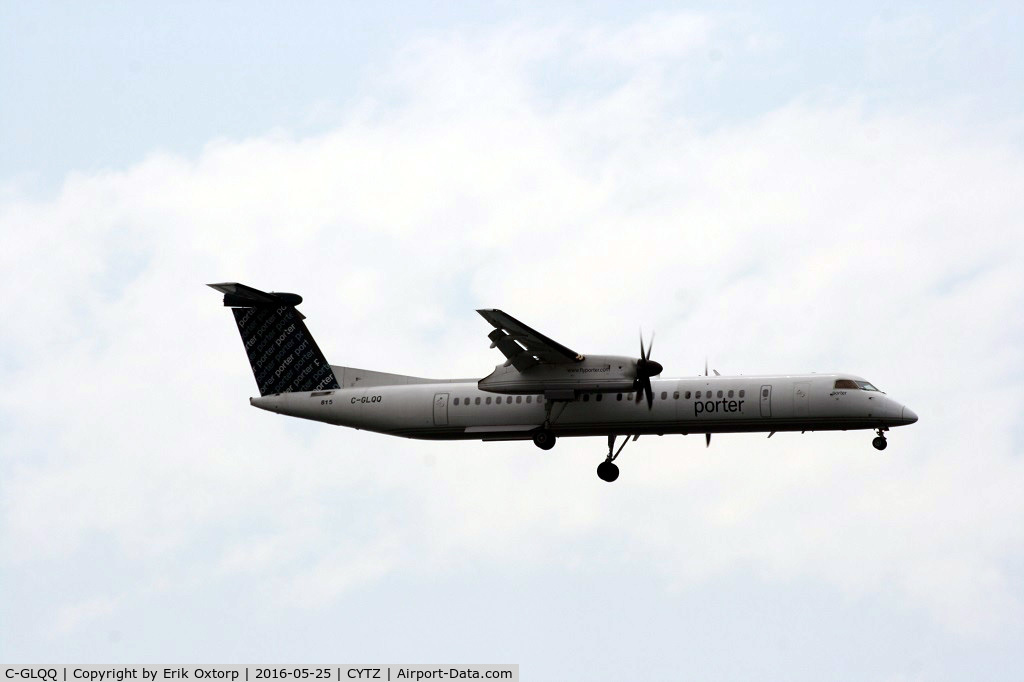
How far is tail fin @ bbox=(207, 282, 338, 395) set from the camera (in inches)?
1656

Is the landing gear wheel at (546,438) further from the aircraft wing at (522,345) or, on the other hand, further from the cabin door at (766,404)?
the cabin door at (766,404)

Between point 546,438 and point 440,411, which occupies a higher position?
point 440,411

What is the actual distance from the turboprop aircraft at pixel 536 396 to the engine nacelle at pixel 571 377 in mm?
25

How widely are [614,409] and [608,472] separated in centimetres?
287

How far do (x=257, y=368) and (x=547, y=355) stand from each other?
9.46 meters

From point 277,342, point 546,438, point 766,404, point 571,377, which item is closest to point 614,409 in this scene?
point 571,377

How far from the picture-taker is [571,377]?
3781 centimetres

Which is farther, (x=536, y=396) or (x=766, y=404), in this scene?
(x=536, y=396)

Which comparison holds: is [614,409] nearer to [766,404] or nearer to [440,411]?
[766,404]

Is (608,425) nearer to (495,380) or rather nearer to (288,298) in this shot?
(495,380)

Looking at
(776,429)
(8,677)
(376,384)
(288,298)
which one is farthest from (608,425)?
(8,677)

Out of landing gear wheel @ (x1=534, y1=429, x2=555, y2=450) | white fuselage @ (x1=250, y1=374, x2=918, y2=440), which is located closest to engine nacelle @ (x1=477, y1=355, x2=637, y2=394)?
white fuselage @ (x1=250, y1=374, x2=918, y2=440)

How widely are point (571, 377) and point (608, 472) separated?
164 inches

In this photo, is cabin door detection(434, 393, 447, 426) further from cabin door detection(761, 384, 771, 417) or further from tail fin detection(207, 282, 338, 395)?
cabin door detection(761, 384, 771, 417)
